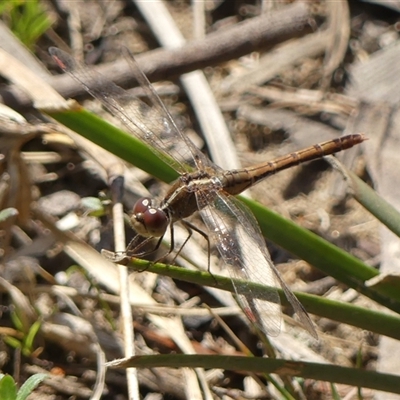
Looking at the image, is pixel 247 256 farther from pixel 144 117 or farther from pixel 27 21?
pixel 27 21

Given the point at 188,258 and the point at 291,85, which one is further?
the point at 291,85

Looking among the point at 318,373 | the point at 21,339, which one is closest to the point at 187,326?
the point at 21,339

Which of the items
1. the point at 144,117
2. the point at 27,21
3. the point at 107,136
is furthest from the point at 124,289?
the point at 27,21

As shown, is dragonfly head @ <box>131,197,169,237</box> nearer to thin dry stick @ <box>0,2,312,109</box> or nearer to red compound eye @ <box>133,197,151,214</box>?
red compound eye @ <box>133,197,151,214</box>

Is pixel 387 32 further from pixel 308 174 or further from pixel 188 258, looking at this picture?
pixel 188 258

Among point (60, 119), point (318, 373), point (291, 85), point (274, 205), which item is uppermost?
point (291, 85)

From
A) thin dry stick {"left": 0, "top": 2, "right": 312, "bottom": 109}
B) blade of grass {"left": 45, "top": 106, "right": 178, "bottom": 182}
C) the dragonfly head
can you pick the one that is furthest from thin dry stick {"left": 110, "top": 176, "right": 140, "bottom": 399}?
thin dry stick {"left": 0, "top": 2, "right": 312, "bottom": 109}

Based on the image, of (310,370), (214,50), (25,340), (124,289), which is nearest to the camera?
(310,370)
